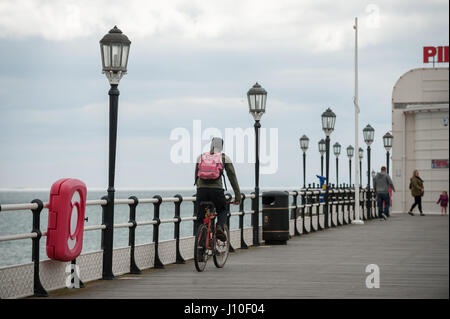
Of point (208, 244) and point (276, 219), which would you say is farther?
point (276, 219)

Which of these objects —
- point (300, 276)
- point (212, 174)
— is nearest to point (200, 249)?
point (212, 174)

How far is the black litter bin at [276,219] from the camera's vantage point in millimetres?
19484

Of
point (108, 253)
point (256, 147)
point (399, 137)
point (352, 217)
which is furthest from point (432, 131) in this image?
point (108, 253)

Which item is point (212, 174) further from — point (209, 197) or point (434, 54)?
point (434, 54)

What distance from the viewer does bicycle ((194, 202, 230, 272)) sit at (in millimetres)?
12727

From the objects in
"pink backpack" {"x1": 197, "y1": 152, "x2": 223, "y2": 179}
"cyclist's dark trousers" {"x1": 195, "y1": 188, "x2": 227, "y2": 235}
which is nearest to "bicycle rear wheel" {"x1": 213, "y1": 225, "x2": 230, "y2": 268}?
"cyclist's dark trousers" {"x1": 195, "y1": 188, "x2": 227, "y2": 235}

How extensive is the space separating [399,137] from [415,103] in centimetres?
197

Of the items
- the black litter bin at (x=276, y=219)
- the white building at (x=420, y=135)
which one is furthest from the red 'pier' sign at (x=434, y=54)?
the black litter bin at (x=276, y=219)

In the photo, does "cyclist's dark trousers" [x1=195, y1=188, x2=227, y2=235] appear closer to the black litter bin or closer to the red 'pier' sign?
the black litter bin

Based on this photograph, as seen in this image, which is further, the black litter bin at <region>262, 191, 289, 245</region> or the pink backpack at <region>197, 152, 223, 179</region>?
the black litter bin at <region>262, 191, 289, 245</region>

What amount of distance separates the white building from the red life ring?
3502 centimetres

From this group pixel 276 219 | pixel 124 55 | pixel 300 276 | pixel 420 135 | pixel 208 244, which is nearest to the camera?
pixel 300 276

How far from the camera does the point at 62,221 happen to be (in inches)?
407

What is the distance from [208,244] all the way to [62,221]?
3.20 metres
